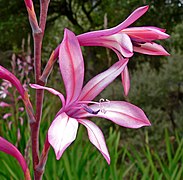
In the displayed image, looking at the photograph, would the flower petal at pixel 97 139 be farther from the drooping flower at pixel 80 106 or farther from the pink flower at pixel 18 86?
the pink flower at pixel 18 86

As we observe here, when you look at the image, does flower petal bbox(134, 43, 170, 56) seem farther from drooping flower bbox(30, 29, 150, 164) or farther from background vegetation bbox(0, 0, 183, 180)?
background vegetation bbox(0, 0, 183, 180)

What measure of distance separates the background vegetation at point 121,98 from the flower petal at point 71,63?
2.82 ft

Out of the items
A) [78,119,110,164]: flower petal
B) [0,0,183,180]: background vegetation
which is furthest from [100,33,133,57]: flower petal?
[0,0,183,180]: background vegetation

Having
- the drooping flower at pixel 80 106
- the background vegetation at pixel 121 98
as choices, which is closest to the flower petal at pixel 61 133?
the drooping flower at pixel 80 106

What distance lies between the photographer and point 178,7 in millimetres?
7844

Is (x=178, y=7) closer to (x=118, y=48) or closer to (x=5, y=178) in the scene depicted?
(x=5, y=178)

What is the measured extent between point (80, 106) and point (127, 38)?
16 centimetres

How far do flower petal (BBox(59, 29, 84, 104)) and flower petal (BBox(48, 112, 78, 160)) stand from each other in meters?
0.06

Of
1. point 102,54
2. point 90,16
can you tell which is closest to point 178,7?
point 102,54

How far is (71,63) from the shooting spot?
850 mm

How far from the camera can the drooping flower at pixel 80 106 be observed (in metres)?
0.81

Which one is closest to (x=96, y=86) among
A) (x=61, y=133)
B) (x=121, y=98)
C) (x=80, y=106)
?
(x=80, y=106)

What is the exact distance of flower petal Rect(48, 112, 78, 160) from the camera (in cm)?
74

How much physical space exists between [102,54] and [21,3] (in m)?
2.00
